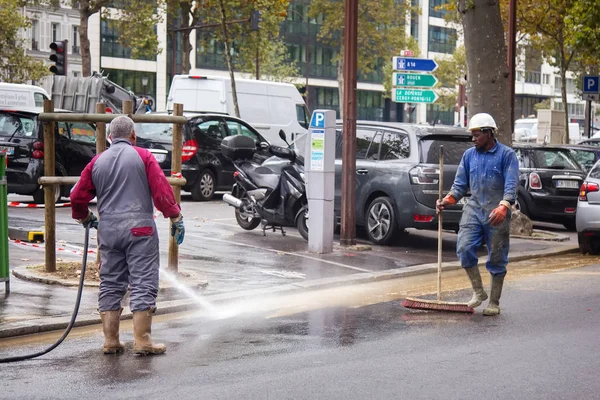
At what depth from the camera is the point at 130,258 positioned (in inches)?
303

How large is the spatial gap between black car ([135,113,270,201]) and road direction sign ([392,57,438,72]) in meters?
3.32

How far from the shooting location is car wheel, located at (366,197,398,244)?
15.2 meters

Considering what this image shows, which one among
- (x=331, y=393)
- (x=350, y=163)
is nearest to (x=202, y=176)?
(x=350, y=163)

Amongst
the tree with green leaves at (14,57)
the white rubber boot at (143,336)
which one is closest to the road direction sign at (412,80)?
the white rubber boot at (143,336)

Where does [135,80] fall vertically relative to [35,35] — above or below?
below

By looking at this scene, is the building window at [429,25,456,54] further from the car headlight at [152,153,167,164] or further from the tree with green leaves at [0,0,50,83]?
the car headlight at [152,153,167,164]

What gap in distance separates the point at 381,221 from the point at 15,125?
750 centimetres

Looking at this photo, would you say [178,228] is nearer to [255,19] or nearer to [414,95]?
[414,95]

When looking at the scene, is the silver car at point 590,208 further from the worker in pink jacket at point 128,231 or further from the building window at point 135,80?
the building window at point 135,80

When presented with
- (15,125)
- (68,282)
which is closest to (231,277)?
(68,282)

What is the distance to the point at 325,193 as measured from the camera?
14.3m

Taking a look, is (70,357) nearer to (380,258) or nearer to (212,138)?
(380,258)

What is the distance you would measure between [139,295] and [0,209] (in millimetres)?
2994

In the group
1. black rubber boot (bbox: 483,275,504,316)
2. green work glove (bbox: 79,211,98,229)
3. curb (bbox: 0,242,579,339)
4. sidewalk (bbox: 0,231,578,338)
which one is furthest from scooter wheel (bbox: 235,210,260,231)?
green work glove (bbox: 79,211,98,229)
